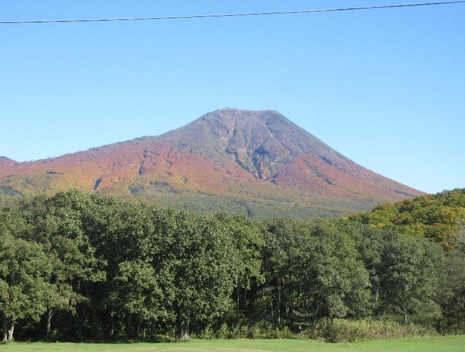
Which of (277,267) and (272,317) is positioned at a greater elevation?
(277,267)

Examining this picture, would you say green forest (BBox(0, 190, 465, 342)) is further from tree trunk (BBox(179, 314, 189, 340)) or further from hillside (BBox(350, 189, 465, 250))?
hillside (BBox(350, 189, 465, 250))

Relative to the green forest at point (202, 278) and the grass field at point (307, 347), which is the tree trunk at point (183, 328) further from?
the grass field at point (307, 347)

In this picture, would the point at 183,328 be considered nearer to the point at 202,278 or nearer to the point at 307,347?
the point at 202,278

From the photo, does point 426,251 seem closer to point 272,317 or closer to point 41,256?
point 272,317

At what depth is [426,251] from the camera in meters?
52.2

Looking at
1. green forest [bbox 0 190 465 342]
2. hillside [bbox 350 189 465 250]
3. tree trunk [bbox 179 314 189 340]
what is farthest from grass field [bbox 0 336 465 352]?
hillside [bbox 350 189 465 250]

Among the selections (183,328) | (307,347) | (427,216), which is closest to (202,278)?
(183,328)

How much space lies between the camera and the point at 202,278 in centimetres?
3903

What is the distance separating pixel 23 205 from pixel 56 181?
443ft

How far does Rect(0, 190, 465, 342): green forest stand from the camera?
37.2 m

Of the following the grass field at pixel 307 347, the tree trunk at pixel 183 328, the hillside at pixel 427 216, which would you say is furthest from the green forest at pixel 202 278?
the hillside at pixel 427 216

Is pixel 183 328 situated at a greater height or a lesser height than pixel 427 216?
lesser

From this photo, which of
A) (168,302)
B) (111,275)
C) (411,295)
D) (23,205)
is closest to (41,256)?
(111,275)

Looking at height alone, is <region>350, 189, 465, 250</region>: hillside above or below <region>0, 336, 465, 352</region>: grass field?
above
